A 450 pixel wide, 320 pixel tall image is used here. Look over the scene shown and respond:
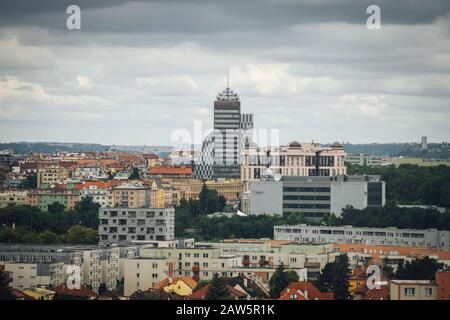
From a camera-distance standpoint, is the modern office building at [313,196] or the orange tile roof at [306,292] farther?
the modern office building at [313,196]

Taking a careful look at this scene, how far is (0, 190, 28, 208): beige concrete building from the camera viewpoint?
286 feet

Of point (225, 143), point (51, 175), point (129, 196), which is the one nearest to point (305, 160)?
point (129, 196)

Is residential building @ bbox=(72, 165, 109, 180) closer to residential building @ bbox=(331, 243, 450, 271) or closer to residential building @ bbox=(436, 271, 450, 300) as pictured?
residential building @ bbox=(331, 243, 450, 271)

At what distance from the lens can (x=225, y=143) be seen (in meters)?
117

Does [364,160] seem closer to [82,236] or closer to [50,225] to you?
[50,225]

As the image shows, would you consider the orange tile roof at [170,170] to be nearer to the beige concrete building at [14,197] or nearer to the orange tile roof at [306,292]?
the beige concrete building at [14,197]

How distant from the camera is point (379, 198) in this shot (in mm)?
81875

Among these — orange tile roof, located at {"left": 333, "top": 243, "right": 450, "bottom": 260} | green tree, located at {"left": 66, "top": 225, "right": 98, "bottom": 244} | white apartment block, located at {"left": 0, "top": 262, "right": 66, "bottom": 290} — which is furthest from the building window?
green tree, located at {"left": 66, "top": 225, "right": 98, "bottom": 244}

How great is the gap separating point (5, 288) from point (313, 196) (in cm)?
3890

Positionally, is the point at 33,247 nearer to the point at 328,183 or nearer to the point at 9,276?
the point at 9,276

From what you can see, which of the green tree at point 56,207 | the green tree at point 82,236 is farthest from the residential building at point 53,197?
the green tree at point 82,236

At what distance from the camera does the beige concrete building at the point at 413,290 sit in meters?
39.0

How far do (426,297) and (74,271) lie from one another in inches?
A: 465

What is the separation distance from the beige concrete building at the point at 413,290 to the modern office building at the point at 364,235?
2231 cm
